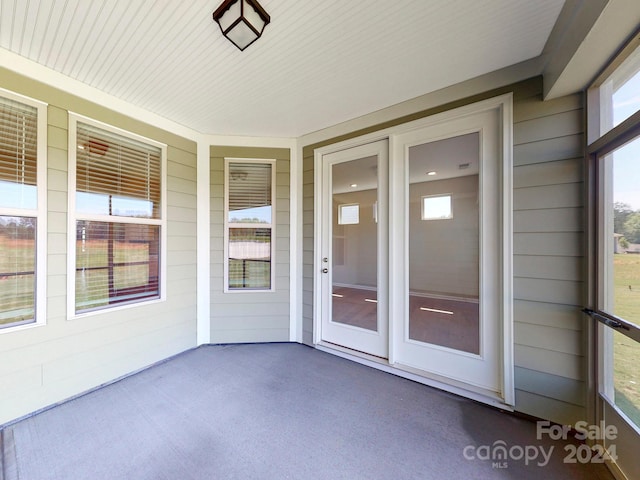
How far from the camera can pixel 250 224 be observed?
326cm

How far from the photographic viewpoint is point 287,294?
327 cm

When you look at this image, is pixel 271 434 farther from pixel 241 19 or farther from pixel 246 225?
pixel 241 19

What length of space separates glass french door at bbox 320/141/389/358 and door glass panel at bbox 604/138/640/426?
61.7 inches

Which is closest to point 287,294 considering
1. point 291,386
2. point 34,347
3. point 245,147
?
point 291,386

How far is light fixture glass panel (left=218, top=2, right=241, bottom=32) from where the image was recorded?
4.63 ft

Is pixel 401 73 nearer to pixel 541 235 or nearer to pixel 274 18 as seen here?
pixel 274 18

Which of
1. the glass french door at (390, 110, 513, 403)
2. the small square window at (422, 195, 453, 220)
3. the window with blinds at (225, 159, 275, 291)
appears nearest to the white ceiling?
the glass french door at (390, 110, 513, 403)

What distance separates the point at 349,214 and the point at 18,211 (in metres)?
2.91

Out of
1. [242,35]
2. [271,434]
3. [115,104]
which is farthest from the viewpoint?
[115,104]

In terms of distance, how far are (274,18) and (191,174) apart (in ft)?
6.92

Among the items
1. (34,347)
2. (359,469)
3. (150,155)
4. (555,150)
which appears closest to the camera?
(359,469)

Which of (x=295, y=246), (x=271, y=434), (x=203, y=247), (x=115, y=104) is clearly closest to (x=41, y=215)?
(x=115, y=104)

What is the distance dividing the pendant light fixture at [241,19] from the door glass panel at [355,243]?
1630 millimetres

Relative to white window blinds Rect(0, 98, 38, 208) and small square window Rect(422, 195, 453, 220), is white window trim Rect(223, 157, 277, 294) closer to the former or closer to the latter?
white window blinds Rect(0, 98, 38, 208)
